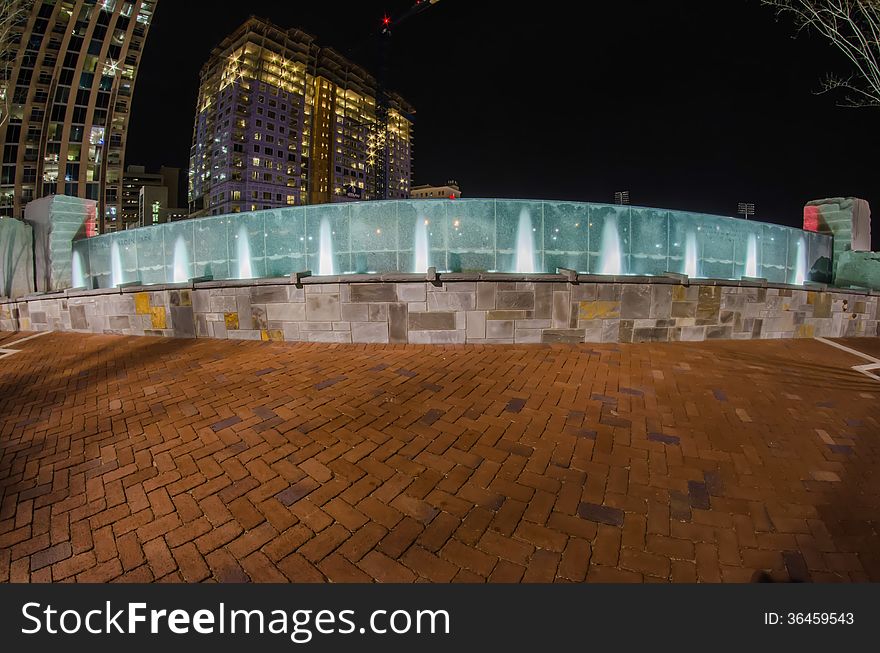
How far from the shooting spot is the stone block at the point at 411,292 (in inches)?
221

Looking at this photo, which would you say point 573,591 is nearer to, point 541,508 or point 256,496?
point 541,508

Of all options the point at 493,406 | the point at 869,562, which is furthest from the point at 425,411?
the point at 869,562

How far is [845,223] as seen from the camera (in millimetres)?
10367

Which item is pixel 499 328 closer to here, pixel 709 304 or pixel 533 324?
pixel 533 324

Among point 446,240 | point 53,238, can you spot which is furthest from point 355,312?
point 53,238

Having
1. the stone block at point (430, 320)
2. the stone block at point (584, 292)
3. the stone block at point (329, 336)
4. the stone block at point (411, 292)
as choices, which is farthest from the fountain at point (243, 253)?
the stone block at point (584, 292)

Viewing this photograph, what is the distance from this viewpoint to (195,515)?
6.50ft

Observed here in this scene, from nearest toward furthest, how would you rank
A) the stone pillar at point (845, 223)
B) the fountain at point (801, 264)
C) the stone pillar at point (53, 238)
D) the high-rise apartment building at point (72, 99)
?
the stone pillar at point (53, 238) → the fountain at point (801, 264) → the stone pillar at point (845, 223) → the high-rise apartment building at point (72, 99)

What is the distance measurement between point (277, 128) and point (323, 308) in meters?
97.3

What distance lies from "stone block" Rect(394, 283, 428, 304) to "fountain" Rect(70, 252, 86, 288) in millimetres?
10445

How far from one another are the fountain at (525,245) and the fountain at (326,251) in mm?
3740

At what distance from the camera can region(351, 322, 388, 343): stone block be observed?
5691 mm

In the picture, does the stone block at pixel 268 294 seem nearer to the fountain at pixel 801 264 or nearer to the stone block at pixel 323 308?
the stone block at pixel 323 308

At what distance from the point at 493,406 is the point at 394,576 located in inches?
77.2
